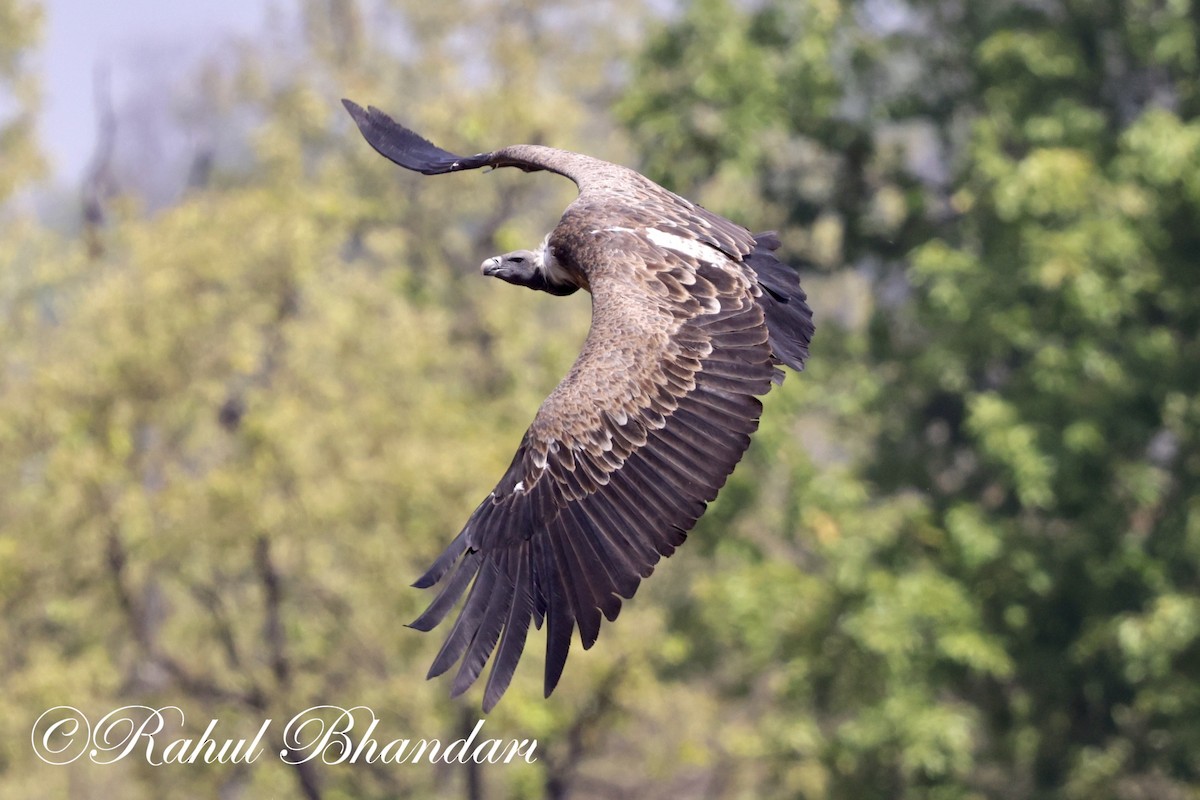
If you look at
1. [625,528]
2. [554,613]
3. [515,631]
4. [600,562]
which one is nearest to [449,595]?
[515,631]

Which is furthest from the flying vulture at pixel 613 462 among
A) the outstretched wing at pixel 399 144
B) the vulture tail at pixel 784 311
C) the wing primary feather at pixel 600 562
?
the outstretched wing at pixel 399 144

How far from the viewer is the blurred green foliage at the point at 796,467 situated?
15.3 m

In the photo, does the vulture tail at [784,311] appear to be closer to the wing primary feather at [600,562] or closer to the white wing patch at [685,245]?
the white wing patch at [685,245]

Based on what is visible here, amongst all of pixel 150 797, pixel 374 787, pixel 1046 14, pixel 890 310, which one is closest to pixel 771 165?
pixel 890 310

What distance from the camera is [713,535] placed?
679 inches

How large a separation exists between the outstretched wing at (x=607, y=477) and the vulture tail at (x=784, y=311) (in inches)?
24.5

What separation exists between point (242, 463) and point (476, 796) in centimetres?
402

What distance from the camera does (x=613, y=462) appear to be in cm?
663

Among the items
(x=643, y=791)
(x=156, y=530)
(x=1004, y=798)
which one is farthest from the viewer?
(x=643, y=791)

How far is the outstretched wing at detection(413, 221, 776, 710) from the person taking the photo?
630 cm

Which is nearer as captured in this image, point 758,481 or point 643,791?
point 758,481

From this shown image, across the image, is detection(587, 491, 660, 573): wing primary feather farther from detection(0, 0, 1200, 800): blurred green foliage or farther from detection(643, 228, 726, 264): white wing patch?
detection(0, 0, 1200, 800): blurred green foliage

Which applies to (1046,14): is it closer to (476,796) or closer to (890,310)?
(890,310)

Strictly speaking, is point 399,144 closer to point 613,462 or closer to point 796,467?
point 613,462
